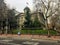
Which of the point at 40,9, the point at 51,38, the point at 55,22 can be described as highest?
the point at 40,9

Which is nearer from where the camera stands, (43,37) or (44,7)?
(43,37)

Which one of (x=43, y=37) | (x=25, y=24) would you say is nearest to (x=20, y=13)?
(x=25, y=24)

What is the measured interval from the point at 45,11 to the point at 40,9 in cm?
134

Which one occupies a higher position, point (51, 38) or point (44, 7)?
point (44, 7)

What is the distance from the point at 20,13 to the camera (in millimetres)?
86000

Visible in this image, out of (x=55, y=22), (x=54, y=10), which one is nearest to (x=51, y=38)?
(x=54, y=10)

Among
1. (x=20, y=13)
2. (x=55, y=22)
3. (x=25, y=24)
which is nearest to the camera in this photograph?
(x=55, y=22)

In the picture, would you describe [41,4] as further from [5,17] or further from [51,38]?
[5,17]

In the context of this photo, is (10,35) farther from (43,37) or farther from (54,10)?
(54,10)

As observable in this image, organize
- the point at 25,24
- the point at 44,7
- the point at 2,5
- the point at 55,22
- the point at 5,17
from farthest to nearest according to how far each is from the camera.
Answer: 1. the point at 25,24
2. the point at 2,5
3. the point at 5,17
4. the point at 55,22
5. the point at 44,7

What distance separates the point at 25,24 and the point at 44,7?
84.6 feet

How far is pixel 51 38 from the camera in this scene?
40906 mm

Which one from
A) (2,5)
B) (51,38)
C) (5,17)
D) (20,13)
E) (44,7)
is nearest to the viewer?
(51,38)

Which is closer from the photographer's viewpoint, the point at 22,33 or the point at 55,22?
the point at 22,33
